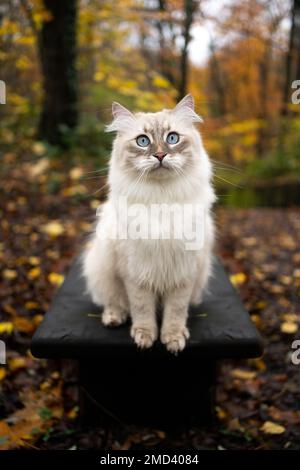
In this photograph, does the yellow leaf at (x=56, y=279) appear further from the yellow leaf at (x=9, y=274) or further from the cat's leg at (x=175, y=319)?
the cat's leg at (x=175, y=319)

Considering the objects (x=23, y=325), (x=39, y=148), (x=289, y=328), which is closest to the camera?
(x=23, y=325)

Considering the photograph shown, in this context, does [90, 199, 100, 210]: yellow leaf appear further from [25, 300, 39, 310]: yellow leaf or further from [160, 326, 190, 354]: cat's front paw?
[160, 326, 190, 354]: cat's front paw

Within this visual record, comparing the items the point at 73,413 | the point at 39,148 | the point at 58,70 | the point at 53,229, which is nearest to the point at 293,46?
the point at 58,70

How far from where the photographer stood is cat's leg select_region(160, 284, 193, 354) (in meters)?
1.90

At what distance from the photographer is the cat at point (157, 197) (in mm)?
1740

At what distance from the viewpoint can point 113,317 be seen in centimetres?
207

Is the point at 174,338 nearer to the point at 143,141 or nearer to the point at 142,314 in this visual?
the point at 142,314

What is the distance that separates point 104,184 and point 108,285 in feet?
1.85

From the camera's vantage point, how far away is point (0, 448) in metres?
1.94

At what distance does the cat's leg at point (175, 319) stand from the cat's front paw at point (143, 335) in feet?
0.17

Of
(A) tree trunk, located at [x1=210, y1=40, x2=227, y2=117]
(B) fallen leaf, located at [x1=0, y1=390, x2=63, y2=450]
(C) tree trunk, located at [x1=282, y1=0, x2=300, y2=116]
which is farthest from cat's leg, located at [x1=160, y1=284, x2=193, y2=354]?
(A) tree trunk, located at [x1=210, y1=40, x2=227, y2=117]

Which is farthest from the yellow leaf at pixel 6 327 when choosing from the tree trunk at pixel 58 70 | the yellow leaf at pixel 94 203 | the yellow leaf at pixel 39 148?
the tree trunk at pixel 58 70

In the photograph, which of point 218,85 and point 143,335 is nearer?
point 143,335

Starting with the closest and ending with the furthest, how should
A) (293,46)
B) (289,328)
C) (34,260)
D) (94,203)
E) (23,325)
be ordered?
(23,325) < (289,328) < (34,260) < (94,203) < (293,46)
